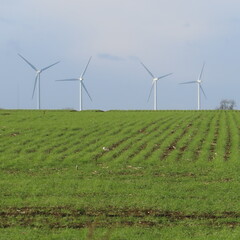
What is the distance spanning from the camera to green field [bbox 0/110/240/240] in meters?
14.7

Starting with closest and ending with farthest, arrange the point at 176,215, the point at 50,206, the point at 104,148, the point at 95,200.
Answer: the point at 176,215, the point at 50,206, the point at 95,200, the point at 104,148

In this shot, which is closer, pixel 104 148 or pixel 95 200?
pixel 95 200

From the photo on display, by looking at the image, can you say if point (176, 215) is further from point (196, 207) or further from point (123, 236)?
point (123, 236)

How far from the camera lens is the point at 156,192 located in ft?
68.0

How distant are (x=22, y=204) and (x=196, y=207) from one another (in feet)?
20.3

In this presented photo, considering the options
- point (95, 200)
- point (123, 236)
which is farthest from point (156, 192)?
point (123, 236)

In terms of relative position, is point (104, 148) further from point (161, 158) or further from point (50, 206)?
point (50, 206)

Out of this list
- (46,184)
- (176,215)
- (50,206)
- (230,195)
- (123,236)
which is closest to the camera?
(123,236)

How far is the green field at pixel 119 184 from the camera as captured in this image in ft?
48.2

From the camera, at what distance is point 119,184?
73.9 ft

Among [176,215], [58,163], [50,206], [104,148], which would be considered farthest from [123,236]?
[104,148]

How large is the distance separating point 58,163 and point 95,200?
10534 millimetres

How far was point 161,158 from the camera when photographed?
30.8 metres

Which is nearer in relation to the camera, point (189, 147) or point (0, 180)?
point (0, 180)
